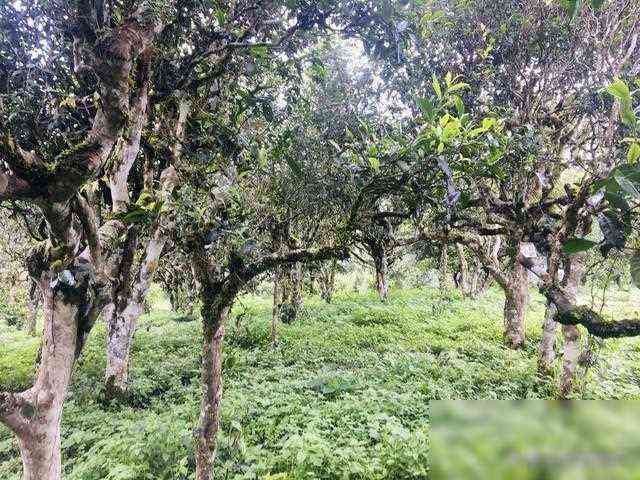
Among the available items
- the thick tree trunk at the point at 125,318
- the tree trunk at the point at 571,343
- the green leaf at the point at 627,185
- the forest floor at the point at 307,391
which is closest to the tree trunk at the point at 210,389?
the forest floor at the point at 307,391

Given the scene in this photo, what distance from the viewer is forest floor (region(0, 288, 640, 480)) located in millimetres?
5188

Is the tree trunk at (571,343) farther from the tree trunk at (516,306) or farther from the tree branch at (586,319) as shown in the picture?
the tree branch at (586,319)

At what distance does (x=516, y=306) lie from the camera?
33.2 ft

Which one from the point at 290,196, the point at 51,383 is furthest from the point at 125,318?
the point at 51,383

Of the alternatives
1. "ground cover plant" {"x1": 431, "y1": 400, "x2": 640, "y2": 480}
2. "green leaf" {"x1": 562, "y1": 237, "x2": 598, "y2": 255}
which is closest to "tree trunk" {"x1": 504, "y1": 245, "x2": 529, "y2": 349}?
"green leaf" {"x1": 562, "y1": 237, "x2": 598, "y2": 255}

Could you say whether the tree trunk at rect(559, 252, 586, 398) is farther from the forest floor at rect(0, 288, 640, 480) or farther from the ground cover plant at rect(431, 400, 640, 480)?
the ground cover plant at rect(431, 400, 640, 480)

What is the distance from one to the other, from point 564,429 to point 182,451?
5.86 m

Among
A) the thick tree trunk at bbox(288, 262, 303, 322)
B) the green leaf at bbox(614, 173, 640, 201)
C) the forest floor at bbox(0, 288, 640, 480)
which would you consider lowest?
the forest floor at bbox(0, 288, 640, 480)

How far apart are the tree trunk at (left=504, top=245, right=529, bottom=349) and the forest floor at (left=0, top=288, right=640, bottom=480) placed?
1.38ft

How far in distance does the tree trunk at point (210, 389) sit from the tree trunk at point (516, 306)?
7.19 meters

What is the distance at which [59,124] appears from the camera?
4508 mm

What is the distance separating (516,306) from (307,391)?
5.39 meters

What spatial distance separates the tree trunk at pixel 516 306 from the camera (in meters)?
9.74

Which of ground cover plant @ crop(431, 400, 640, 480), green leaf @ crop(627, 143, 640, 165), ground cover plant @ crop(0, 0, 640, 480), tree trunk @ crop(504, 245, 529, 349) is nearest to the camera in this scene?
ground cover plant @ crop(431, 400, 640, 480)
